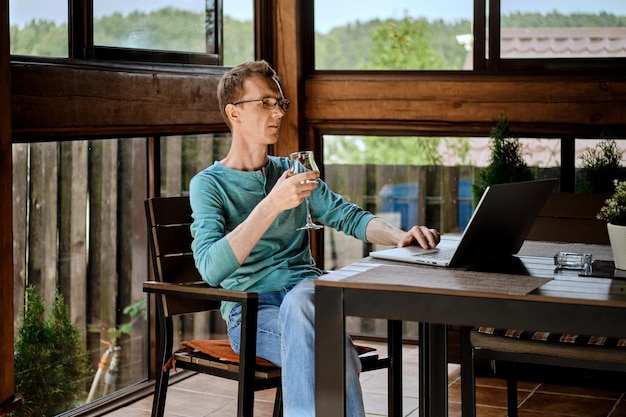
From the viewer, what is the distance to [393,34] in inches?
202

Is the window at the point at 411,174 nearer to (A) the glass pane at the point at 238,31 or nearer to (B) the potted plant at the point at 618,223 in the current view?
(A) the glass pane at the point at 238,31

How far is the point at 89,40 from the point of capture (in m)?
3.79

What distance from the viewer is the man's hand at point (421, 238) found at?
289 cm

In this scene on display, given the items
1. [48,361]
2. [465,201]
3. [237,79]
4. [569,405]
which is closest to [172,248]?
[237,79]

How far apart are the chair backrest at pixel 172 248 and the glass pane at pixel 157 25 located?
1002 millimetres

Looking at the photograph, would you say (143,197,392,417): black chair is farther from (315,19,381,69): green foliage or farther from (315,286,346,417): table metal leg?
(315,19,381,69): green foliage

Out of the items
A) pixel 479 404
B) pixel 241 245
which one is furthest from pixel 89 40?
pixel 479 404

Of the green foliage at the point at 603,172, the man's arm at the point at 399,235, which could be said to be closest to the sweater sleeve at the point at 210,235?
the man's arm at the point at 399,235

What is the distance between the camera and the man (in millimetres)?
2648

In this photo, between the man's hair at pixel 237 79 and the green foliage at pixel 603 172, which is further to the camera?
the green foliage at pixel 603 172

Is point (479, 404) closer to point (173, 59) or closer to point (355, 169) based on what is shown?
point (355, 169)

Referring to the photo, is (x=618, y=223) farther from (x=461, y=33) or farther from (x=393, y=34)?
(x=393, y=34)

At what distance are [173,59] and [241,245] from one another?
1.81m

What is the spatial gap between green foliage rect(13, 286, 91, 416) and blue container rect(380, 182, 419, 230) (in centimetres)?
193
